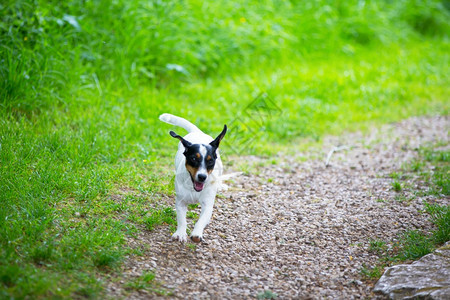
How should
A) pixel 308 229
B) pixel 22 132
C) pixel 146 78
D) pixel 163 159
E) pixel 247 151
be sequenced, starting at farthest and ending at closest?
pixel 146 78
pixel 247 151
pixel 163 159
pixel 22 132
pixel 308 229

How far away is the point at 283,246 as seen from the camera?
174 inches

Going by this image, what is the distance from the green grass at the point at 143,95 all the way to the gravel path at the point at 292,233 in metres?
0.47

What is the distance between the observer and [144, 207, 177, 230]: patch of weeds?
4.40m

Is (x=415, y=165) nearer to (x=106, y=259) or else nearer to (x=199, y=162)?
(x=199, y=162)

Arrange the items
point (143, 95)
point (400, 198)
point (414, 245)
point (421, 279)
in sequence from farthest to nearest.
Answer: point (143, 95) < point (400, 198) < point (414, 245) < point (421, 279)

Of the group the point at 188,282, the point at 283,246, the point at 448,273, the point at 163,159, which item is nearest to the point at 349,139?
the point at 163,159

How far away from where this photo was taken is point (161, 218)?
4496 mm

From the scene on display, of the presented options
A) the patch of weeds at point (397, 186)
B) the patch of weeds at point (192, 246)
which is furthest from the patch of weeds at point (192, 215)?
the patch of weeds at point (397, 186)

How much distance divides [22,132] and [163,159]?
1604 millimetres

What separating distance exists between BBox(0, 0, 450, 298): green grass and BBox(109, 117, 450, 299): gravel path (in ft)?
1.53

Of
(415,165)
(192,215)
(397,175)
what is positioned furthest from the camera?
(415,165)

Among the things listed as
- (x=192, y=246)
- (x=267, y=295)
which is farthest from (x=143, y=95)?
(x=267, y=295)

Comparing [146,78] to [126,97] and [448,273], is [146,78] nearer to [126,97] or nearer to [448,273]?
[126,97]

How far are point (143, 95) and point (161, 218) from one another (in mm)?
3235
